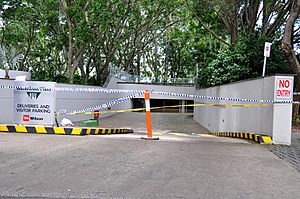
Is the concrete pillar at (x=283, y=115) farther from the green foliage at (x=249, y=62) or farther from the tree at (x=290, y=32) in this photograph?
the green foliage at (x=249, y=62)

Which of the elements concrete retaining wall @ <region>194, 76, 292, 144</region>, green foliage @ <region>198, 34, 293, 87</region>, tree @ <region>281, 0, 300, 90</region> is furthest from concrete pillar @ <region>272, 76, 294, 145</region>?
green foliage @ <region>198, 34, 293, 87</region>

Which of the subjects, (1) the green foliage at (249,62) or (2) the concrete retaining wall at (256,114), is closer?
(2) the concrete retaining wall at (256,114)

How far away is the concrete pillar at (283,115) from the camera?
27.7 feet

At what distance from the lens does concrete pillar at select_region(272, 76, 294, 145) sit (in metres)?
8.43

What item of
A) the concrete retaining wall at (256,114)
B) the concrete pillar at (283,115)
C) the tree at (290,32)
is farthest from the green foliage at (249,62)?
the concrete pillar at (283,115)

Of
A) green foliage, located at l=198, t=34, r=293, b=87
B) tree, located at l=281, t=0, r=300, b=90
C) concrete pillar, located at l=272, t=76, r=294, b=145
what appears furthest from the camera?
green foliage, located at l=198, t=34, r=293, b=87

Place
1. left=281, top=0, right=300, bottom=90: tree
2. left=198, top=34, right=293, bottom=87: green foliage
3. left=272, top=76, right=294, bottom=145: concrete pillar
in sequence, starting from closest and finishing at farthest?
left=272, top=76, right=294, bottom=145: concrete pillar, left=281, top=0, right=300, bottom=90: tree, left=198, top=34, right=293, bottom=87: green foliage

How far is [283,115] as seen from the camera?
8461 mm

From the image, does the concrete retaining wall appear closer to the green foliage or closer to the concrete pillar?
the concrete pillar

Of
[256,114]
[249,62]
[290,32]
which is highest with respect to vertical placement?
[290,32]

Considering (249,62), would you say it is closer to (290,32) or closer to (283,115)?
(290,32)

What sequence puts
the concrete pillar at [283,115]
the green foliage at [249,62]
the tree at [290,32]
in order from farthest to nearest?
the green foliage at [249,62] < the tree at [290,32] < the concrete pillar at [283,115]

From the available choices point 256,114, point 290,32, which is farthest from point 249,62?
point 256,114

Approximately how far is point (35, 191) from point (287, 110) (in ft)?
21.3
